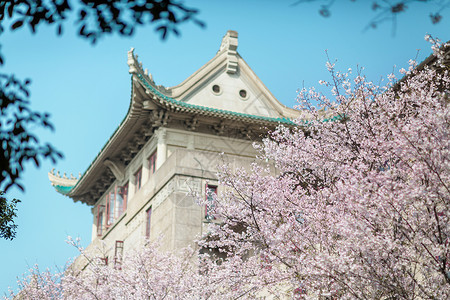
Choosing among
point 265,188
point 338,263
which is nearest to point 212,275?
point 265,188

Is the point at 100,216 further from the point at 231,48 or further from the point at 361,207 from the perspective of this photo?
the point at 361,207

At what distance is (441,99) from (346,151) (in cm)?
314

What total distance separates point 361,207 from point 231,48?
2305 centimetres

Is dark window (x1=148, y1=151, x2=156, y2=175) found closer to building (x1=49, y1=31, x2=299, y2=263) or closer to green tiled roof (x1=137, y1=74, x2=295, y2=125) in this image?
building (x1=49, y1=31, x2=299, y2=263)

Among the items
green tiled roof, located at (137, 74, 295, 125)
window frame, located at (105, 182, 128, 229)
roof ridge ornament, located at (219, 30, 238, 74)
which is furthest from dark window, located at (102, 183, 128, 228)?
roof ridge ornament, located at (219, 30, 238, 74)

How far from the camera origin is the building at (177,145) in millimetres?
25875

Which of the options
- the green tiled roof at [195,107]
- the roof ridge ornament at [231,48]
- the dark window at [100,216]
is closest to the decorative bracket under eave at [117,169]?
the dark window at [100,216]

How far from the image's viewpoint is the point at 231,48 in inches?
1358

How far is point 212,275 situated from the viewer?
760 inches

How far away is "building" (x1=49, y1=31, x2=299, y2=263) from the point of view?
2588 cm

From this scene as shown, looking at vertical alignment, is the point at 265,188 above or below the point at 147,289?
above

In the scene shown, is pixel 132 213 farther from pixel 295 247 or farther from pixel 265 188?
pixel 295 247

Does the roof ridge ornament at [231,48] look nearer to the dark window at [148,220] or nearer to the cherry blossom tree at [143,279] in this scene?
the dark window at [148,220]

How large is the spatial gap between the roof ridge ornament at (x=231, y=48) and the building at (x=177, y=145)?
50mm
